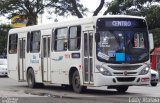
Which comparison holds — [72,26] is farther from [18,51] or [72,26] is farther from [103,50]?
[18,51]

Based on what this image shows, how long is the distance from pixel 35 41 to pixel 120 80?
22.0ft

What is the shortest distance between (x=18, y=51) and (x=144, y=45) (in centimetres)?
859

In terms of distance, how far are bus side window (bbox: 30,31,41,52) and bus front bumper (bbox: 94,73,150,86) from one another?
19.4 ft

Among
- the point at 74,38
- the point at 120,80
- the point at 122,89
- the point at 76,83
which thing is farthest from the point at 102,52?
the point at 122,89

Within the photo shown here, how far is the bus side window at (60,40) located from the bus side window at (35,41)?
1949mm

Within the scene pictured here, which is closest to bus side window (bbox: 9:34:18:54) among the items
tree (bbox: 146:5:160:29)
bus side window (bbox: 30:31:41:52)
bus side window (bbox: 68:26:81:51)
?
bus side window (bbox: 30:31:41:52)

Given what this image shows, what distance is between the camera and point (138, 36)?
19234mm

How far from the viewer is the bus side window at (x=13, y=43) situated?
26.3 metres

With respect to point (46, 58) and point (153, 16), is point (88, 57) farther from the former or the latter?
point (153, 16)

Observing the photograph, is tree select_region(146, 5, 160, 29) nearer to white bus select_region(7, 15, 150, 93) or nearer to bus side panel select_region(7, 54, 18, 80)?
bus side panel select_region(7, 54, 18, 80)

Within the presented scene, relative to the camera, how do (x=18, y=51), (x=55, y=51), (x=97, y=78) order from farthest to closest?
(x=18, y=51)
(x=55, y=51)
(x=97, y=78)

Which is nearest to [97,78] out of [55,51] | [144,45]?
[144,45]

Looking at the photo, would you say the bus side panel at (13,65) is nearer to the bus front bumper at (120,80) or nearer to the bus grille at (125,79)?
the bus front bumper at (120,80)

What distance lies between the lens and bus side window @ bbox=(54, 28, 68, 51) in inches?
827
